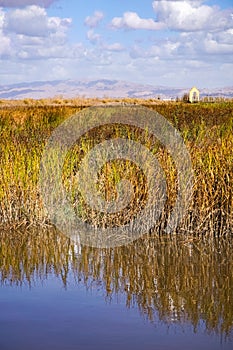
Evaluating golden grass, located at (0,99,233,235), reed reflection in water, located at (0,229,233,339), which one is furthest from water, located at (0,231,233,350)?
golden grass, located at (0,99,233,235)

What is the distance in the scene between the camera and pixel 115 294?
18.5 feet

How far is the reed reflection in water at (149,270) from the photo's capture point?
17.3 ft

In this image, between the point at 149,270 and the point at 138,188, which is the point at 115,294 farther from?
the point at 138,188

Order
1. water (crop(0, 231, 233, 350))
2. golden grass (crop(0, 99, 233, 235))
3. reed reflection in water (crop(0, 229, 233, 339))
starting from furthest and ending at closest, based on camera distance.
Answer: golden grass (crop(0, 99, 233, 235))
reed reflection in water (crop(0, 229, 233, 339))
water (crop(0, 231, 233, 350))

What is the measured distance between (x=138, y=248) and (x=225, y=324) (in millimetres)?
2149

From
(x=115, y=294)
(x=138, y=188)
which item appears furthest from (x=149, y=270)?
(x=138, y=188)

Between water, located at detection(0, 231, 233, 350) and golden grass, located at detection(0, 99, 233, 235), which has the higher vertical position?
golden grass, located at detection(0, 99, 233, 235)

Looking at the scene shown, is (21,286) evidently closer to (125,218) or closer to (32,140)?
(125,218)

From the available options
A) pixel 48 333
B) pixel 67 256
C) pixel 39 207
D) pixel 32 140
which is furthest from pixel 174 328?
pixel 32 140

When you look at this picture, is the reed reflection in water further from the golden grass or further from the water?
the golden grass

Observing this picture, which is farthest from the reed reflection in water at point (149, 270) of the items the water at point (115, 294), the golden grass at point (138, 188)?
the golden grass at point (138, 188)

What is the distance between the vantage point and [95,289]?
5.75m

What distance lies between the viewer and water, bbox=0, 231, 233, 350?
185 inches

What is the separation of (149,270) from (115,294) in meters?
0.79
